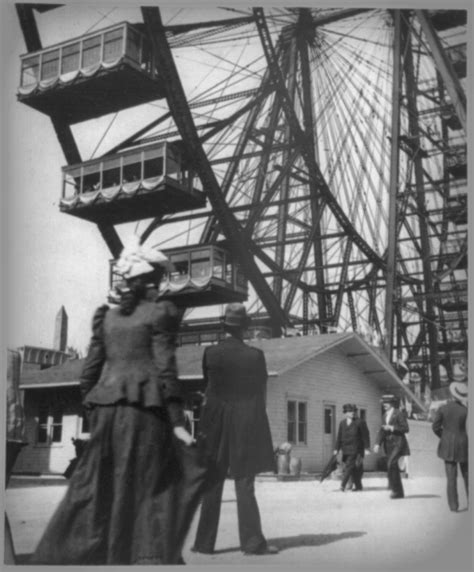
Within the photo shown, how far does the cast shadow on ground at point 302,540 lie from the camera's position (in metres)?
4.74

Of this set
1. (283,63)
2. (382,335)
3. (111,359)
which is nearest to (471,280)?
(111,359)

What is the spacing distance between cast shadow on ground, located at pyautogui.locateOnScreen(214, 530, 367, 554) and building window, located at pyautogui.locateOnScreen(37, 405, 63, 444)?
40.7ft

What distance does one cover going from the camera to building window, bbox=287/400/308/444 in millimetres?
14648

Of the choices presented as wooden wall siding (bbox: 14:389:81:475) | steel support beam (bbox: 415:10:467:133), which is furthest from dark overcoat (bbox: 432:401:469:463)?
wooden wall siding (bbox: 14:389:81:475)

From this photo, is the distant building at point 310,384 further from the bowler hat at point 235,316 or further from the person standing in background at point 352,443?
the bowler hat at point 235,316

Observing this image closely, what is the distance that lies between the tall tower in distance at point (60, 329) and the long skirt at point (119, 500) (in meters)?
3.42

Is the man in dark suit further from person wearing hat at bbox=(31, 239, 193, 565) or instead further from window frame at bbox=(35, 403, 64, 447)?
window frame at bbox=(35, 403, 64, 447)

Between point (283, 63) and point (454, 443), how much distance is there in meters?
12.9

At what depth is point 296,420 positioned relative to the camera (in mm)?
14680

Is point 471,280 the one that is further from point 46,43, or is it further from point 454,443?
point 46,43

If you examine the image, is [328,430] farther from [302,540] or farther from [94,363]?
[94,363]

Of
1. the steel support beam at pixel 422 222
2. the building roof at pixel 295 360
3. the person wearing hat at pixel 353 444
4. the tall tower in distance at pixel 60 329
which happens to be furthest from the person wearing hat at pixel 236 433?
the steel support beam at pixel 422 222

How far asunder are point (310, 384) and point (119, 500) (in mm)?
11036

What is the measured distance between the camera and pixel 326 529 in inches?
221
